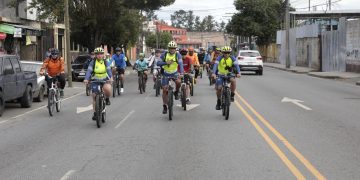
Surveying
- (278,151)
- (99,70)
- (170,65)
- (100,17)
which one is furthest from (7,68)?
(100,17)

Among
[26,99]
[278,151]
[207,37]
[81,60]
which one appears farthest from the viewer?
[207,37]

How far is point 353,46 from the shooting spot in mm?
34406

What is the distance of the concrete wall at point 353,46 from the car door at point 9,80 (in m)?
23.5

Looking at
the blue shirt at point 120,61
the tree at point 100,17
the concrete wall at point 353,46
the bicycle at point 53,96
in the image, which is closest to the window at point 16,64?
the bicycle at point 53,96

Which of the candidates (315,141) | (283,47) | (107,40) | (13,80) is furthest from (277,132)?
(283,47)

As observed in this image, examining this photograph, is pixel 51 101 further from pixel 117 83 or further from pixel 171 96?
pixel 117 83

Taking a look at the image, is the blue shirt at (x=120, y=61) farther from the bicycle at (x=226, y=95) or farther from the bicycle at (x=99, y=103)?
the bicycle at (x=99, y=103)

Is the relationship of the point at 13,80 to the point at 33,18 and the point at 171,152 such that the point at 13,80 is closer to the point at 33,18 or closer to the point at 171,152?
the point at 171,152

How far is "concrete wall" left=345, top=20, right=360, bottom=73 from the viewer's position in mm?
33688

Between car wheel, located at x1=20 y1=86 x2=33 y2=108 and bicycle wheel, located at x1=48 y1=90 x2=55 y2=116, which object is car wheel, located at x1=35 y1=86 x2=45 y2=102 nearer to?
car wheel, located at x1=20 y1=86 x2=33 y2=108

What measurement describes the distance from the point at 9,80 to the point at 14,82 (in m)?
0.39

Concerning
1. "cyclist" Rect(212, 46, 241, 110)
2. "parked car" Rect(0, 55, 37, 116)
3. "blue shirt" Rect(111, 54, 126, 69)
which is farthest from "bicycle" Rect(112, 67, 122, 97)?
"cyclist" Rect(212, 46, 241, 110)

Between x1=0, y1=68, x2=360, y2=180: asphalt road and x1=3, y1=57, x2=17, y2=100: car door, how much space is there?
541 mm

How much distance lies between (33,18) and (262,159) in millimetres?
28617
